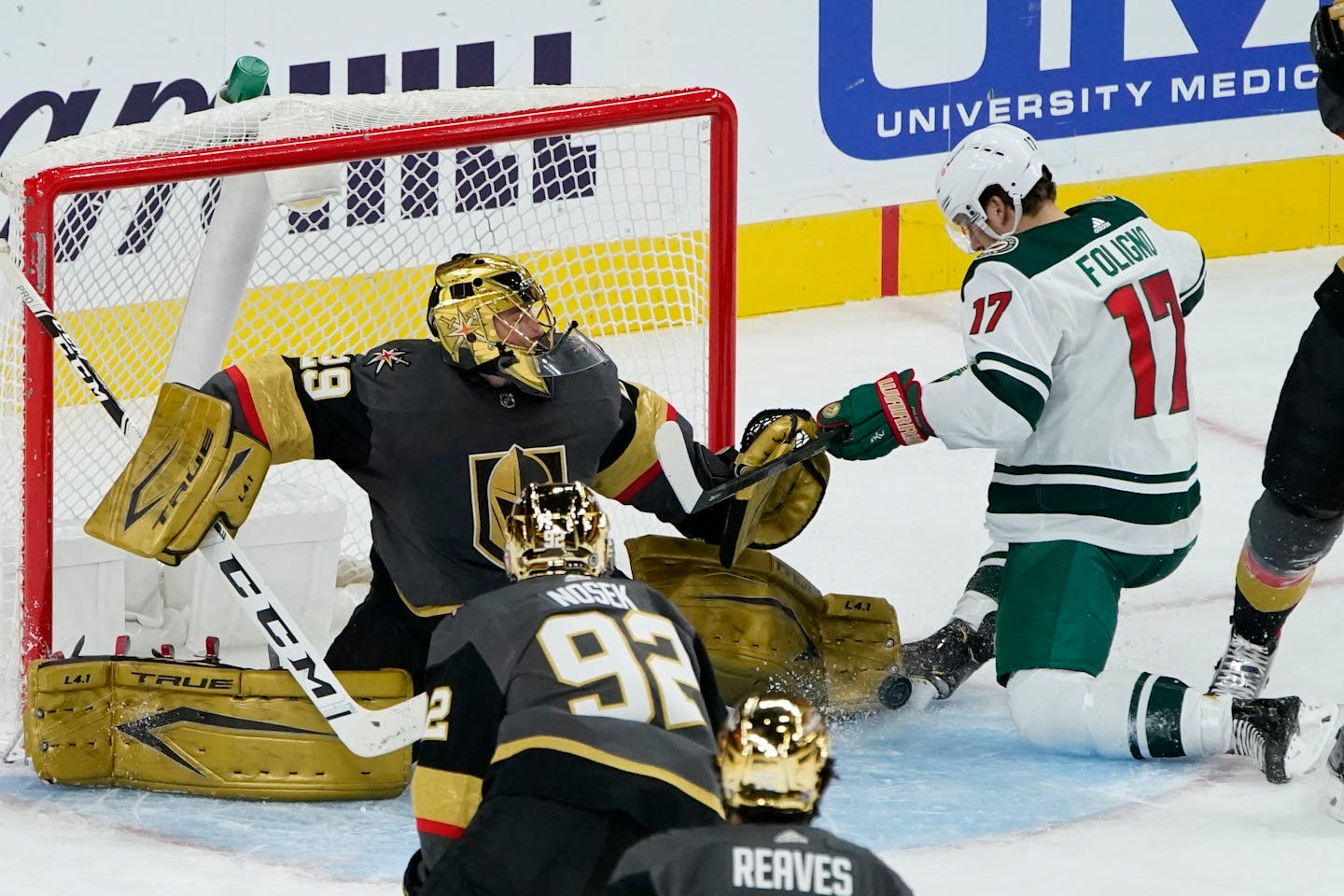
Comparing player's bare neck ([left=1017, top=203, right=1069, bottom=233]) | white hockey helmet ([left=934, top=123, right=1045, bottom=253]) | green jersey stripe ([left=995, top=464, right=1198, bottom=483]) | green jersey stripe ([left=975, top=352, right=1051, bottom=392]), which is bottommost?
green jersey stripe ([left=995, top=464, right=1198, bottom=483])

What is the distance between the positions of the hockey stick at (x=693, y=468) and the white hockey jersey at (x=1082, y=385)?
202 millimetres

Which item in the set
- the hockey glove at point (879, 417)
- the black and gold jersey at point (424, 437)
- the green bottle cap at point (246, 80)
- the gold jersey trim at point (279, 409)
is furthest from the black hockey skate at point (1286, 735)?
the green bottle cap at point (246, 80)

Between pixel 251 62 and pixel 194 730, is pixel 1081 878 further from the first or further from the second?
pixel 251 62

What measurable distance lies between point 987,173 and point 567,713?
1673 mm

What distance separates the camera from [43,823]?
12.0ft

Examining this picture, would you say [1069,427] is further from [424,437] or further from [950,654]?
[424,437]

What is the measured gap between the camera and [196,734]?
375 cm

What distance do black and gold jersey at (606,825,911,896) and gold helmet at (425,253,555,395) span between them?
157cm

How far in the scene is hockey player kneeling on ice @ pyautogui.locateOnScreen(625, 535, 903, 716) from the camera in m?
4.13

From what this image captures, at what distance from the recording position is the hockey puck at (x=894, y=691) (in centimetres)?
424

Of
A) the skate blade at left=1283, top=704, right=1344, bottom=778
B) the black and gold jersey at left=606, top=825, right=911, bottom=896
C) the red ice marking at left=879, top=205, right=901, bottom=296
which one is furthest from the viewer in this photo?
the red ice marking at left=879, top=205, right=901, bottom=296

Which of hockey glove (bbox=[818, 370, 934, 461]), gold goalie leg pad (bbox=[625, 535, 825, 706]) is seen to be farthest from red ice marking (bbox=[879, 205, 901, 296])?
hockey glove (bbox=[818, 370, 934, 461])

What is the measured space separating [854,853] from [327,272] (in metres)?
3.02

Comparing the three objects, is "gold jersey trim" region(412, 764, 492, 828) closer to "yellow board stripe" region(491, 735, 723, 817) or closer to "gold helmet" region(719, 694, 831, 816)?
A: "yellow board stripe" region(491, 735, 723, 817)
